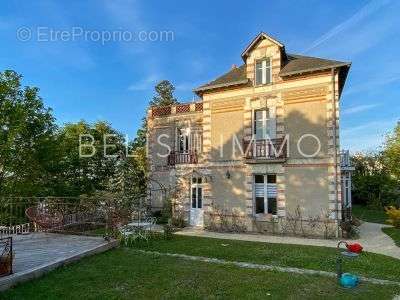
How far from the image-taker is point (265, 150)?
15.6 m

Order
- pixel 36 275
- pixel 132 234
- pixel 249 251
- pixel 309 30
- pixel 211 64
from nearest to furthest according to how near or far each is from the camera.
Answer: pixel 36 275
pixel 249 251
pixel 132 234
pixel 309 30
pixel 211 64

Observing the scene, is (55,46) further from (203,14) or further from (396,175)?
(396,175)

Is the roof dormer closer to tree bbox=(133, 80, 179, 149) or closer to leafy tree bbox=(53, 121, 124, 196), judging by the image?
leafy tree bbox=(53, 121, 124, 196)

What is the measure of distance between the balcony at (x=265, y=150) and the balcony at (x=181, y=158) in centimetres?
351

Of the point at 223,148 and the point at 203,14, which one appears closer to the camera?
the point at 203,14

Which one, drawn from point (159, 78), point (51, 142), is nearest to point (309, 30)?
point (51, 142)

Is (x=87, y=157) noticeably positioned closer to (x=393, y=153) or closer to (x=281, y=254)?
(x=281, y=254)

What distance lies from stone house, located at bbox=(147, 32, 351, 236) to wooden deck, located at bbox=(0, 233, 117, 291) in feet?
23.5

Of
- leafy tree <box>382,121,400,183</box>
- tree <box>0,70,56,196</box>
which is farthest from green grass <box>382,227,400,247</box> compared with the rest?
tree <box>0,70,56,196</box>

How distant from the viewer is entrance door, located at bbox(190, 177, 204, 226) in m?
17.8

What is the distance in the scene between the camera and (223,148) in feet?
55.0

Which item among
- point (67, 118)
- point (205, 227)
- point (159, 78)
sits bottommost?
point (205, 227)

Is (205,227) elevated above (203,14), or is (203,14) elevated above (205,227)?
(203,14)

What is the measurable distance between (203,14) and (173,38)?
1.76 metres
